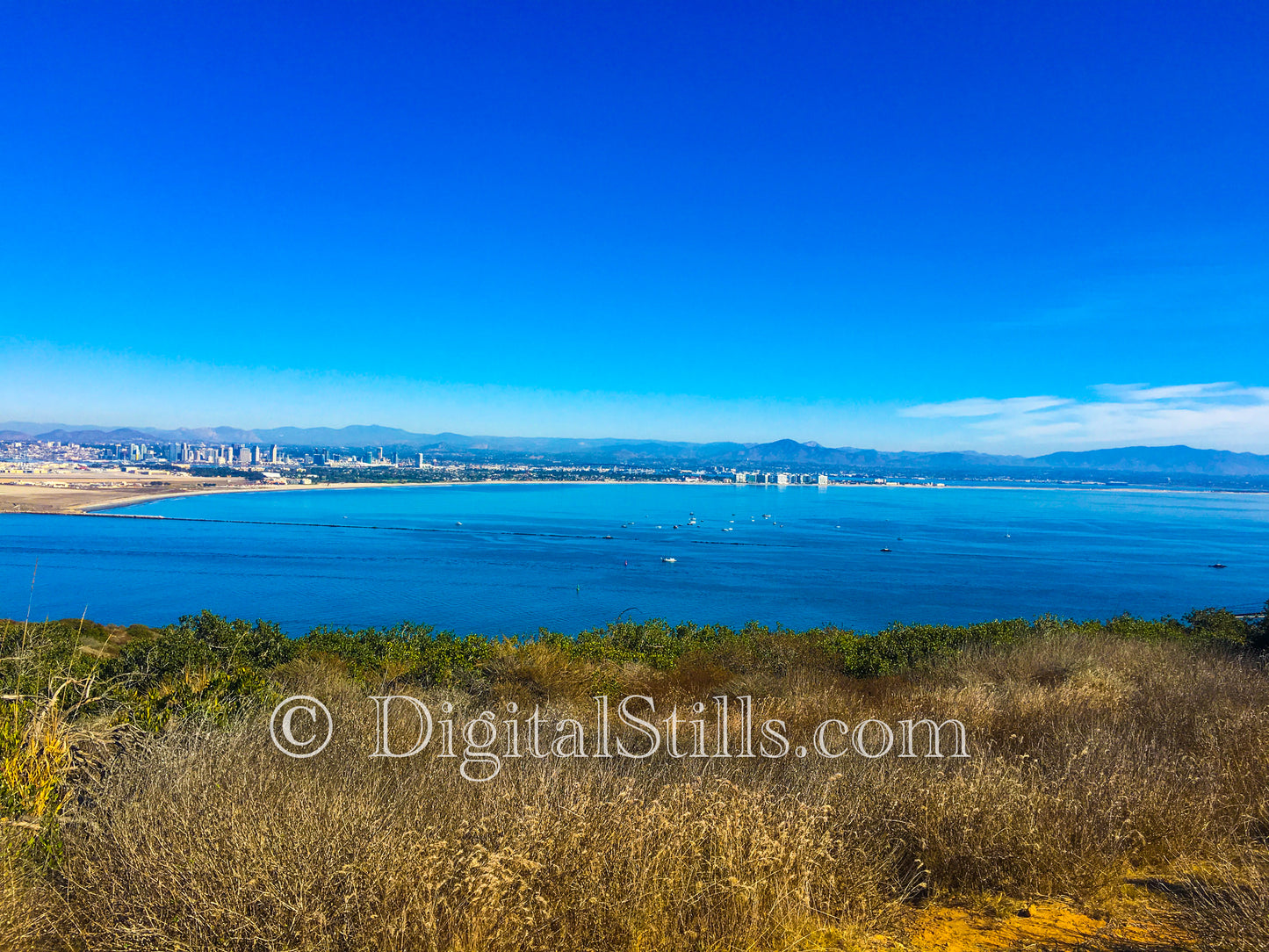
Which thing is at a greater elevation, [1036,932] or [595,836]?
[595,836]

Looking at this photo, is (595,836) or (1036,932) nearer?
(595,836)

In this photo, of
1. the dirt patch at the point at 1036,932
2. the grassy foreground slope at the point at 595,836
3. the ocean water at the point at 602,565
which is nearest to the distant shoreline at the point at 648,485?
the ocean water at the point at 602,565

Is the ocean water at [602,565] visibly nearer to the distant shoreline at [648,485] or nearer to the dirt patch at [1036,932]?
the distant shoreline at [648,485]

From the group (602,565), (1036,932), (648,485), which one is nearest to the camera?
(1036,932)

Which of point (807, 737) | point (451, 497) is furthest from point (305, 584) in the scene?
point (451, 497)

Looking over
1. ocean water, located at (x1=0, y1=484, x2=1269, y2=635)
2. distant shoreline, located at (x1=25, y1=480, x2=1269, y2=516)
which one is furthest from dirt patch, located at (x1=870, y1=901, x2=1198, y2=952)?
distant shoreline, located at (x1=25, y1=480, x2=1269, y2=516)

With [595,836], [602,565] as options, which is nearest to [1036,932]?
[595,836]

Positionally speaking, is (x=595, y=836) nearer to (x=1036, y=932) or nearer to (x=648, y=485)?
(x=1036, y=932)

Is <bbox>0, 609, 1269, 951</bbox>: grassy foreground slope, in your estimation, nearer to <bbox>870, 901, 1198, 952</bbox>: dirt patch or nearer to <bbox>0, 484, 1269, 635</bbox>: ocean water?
<bbox>870, 901, 1198, 952</bbox>: dirt patch
